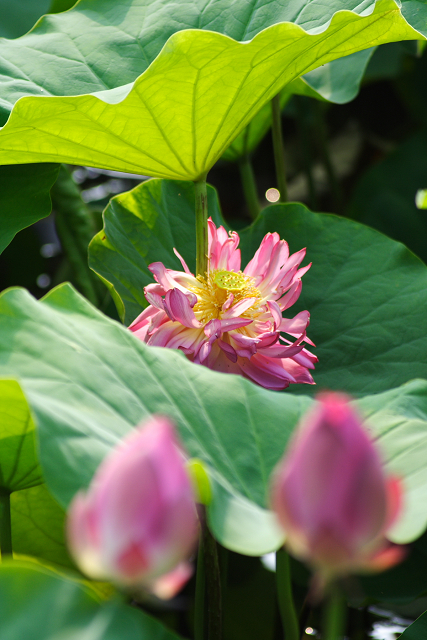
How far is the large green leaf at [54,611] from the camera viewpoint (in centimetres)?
33

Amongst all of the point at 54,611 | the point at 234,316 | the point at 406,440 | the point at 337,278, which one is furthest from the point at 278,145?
the point at 54,611

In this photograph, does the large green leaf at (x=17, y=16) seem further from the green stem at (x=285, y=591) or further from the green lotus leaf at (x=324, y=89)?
the green stem at (x=285, y=591)

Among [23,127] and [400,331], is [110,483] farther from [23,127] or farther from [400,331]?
[400,331]

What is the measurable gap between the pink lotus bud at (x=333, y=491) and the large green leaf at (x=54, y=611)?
0.43 feet

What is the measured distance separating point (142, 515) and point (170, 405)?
286mm

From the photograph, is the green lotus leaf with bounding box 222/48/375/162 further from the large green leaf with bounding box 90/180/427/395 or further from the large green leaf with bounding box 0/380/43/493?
the large green leaf with bounding box 0/380/43/493

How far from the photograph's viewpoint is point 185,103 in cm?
70

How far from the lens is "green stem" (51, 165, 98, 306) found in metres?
1.14

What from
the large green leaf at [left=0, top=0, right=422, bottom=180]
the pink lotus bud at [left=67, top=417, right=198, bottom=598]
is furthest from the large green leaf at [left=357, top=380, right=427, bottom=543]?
the large green leaf at [left=0, top=0, right=422, bottom=180]

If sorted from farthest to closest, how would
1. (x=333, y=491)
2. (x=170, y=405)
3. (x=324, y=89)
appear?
(x=324, y=89), (x=170, y=405), (x=333, y=491)

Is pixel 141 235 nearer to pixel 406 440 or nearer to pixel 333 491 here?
pixel 406 440

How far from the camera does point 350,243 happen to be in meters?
0.96

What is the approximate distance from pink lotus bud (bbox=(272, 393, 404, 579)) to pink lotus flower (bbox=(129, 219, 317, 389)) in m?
0.44

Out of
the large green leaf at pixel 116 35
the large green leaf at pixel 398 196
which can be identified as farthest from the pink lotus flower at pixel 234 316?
the large green leaf at pixel 398 196
